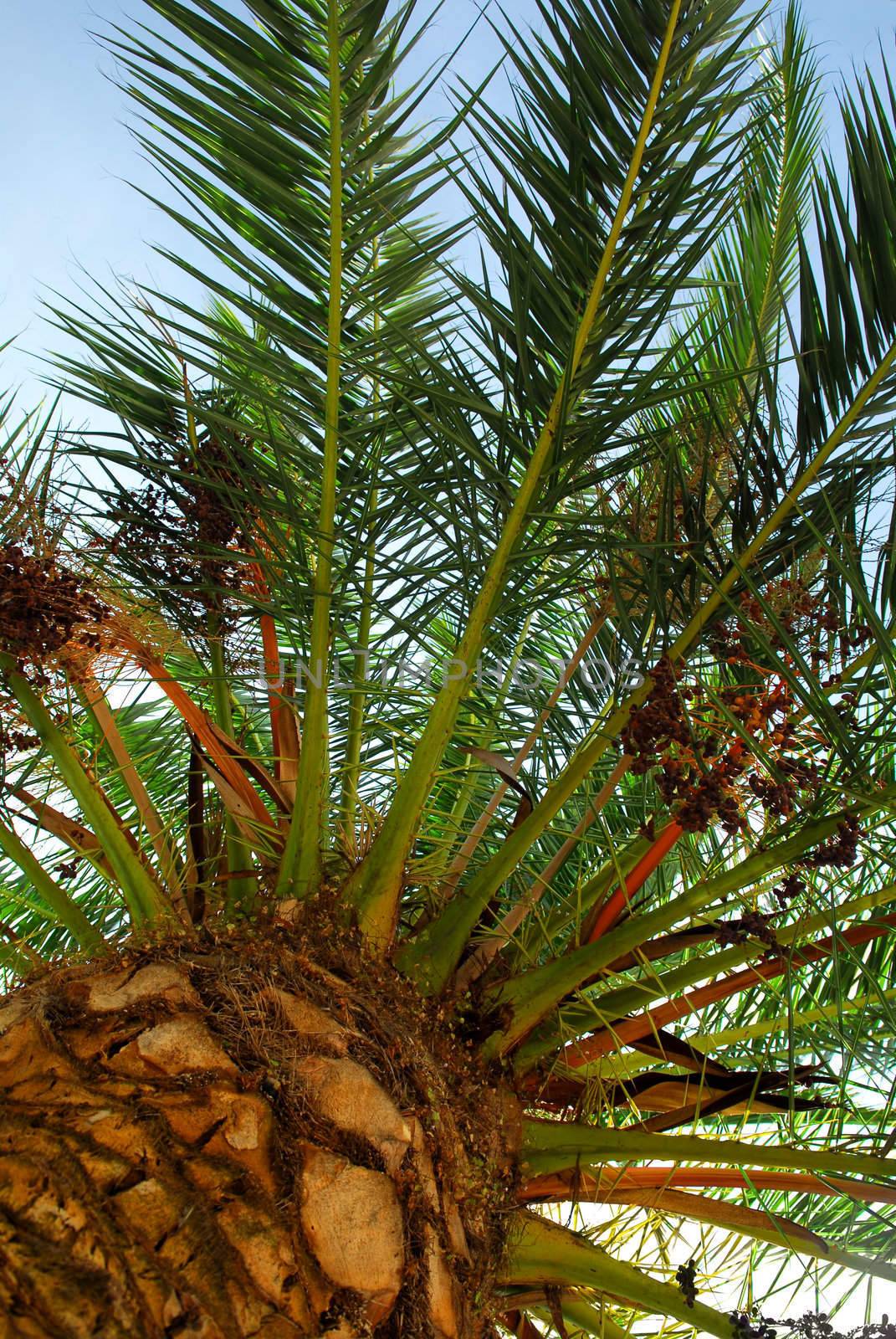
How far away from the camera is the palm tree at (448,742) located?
136 cm

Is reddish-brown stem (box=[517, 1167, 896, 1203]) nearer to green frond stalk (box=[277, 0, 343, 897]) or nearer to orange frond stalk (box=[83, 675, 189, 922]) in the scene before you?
green frond stalk (box=[277, 0, 343, 897])

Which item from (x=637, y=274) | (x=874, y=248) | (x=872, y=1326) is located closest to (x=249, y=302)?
(x=637, y=274)

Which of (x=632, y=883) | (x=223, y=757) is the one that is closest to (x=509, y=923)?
(x=632, y=883)

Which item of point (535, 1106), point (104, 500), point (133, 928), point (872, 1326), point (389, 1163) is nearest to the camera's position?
point (389, 1163)

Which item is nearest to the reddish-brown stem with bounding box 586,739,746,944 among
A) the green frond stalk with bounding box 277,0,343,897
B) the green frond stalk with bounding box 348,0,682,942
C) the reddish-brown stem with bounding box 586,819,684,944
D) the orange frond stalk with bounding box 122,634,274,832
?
the reddish-brown stem with bounding box 586,819,684,944

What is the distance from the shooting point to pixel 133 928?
178cm

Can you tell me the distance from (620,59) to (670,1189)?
79.2 inches

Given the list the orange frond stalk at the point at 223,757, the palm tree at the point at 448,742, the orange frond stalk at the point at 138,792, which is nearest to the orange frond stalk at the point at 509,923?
the palm tree at the point at 448,742

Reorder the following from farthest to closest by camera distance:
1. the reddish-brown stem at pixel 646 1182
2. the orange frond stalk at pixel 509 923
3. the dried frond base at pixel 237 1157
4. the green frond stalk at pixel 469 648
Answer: the orange frond stalk at pixel 509 923
the reddish-brown stem at pixel 646 1182
the green frond stalk at pixel 469 648
the dried frond base at pixel 237 1157

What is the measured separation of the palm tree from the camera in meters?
1.36

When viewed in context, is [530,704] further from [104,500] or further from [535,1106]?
[104,500]

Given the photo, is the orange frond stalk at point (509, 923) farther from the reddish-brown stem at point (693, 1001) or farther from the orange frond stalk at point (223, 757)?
the orange frond stalk at point (223, 757)

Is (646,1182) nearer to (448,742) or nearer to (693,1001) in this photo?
(693,1001)

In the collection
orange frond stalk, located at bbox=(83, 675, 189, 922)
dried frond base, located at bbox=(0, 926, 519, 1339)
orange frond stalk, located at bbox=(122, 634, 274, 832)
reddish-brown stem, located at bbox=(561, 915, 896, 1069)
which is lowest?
dried frond base, located at bbox=(0, 926, 519, 1339)
